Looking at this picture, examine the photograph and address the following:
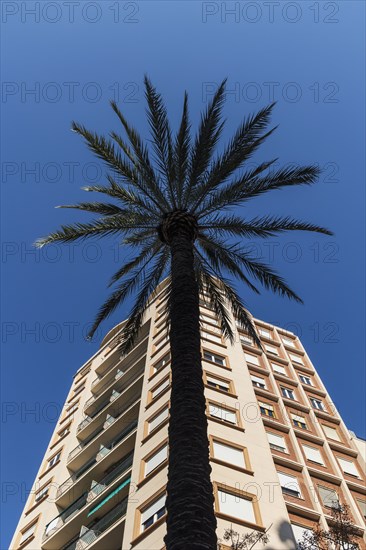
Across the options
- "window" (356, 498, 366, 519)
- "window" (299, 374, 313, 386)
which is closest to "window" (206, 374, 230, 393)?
"window" (356, 498, 366, 519)

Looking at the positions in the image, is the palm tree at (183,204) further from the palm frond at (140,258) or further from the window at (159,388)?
the window at (159,388)

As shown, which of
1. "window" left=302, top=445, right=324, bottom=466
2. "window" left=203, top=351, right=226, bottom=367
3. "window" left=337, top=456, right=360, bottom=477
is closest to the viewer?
"window" left=302, top=445, right=324, bottom=466

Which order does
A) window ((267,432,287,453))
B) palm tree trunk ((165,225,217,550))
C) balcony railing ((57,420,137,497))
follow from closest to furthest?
palm tree trunk ((165,225,217,550)) → window ((267,432,287,453)) → balcony railing ((57,420,137,497))

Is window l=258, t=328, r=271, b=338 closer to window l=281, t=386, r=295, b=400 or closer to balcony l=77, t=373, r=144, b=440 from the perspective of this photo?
window l=281, t=386, r=295, b=400

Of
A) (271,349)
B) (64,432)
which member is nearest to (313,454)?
(271,349)

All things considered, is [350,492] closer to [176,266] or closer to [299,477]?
[299,477]

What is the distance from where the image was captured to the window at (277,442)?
23172 mm

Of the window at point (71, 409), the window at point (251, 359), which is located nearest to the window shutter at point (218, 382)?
the window at point (251, 359)

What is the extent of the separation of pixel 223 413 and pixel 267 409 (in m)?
4.36

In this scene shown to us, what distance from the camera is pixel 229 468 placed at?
1870 cm

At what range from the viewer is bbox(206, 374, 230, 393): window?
2441cm

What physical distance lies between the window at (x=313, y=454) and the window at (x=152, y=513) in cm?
914

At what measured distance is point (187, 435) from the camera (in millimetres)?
7863

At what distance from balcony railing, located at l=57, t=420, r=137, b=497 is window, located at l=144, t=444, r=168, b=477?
18.0 feet
